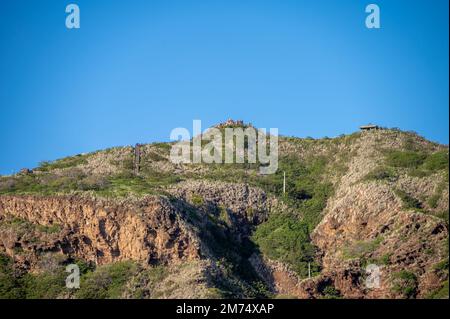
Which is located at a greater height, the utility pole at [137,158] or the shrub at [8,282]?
the utility pole at [137,158]

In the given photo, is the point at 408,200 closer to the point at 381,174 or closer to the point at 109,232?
the point at 381,174

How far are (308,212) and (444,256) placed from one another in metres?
16.1

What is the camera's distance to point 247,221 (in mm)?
113188

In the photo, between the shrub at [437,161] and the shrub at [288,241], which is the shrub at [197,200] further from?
the shrub at [437,161]

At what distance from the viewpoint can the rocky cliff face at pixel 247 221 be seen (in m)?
101

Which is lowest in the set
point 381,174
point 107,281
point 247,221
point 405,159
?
point 107,281

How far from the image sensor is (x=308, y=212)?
11425 cm

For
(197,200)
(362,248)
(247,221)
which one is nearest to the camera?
(362,248)

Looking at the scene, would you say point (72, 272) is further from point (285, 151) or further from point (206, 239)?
point (285, 151)

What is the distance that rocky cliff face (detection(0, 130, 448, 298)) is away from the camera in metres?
101

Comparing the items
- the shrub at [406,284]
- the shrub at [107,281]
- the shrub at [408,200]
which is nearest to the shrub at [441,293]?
the shrub at [406,284]

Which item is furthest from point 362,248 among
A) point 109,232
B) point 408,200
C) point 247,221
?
point 109,232

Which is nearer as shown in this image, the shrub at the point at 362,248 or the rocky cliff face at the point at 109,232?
the rocky cliff face at the point at 109,232

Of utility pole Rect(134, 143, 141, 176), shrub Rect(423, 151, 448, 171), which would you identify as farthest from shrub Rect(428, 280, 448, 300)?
utility pole Rect(134, 143, 141, 176)
